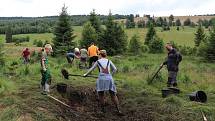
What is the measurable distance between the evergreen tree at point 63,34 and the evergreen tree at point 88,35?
235cm

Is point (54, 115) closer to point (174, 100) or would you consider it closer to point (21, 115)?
point (21, 115)

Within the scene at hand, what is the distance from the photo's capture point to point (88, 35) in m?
45.2


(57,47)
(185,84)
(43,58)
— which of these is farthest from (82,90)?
(57,47)

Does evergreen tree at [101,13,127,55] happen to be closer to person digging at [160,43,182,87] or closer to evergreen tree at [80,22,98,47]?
evergreen tree at [80,22,98,47]

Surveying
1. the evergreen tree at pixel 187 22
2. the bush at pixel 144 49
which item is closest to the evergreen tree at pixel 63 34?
the bush at pixel 144 49

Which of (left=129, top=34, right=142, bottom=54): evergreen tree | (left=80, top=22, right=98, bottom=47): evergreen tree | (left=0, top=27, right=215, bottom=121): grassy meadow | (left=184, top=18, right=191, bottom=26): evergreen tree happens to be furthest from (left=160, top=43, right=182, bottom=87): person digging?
(left=184, top=18, right=191, bottom=26): evergreen tree

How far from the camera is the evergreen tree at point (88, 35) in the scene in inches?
1775

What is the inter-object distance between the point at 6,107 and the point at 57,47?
31642 mm

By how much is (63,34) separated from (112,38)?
651 centimetres

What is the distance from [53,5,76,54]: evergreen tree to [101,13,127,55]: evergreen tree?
5271mm

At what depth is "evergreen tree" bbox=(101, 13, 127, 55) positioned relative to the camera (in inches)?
1863

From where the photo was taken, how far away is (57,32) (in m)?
43.3

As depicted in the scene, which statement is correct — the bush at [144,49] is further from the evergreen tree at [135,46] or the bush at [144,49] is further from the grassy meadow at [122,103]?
the grassy meadow at [122,103]

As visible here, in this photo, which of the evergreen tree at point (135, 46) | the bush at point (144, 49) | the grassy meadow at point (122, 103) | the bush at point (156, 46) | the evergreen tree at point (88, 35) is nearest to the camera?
the grassy meadow at point (122, 103)
